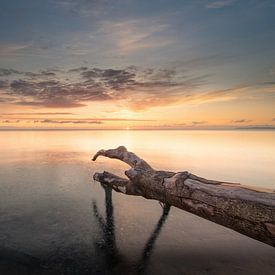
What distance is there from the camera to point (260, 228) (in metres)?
5.16

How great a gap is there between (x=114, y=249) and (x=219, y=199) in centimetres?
485

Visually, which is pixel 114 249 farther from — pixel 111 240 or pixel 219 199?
pixel 219 199

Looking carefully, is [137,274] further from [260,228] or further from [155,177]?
[260,228]

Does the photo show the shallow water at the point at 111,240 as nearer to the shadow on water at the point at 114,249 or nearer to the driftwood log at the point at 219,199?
the shadow on water at the point at 114,249

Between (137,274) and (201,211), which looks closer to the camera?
(201,211)

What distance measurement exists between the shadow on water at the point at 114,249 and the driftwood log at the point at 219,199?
6.87 ft

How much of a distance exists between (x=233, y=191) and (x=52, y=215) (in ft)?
30.6

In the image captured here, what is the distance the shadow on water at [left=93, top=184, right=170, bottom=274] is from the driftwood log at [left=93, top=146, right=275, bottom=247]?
210 centimetres

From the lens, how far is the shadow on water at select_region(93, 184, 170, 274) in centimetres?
805

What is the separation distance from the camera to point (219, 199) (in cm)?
593

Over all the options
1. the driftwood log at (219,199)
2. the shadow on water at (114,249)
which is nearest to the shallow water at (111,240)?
the shadow on water at (114,249)

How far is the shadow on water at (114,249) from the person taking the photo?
8.05 metres

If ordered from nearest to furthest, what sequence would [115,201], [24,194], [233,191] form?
[233,191], [115,201], [24,194]

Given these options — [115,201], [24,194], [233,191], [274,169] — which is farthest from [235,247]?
[274,169]
